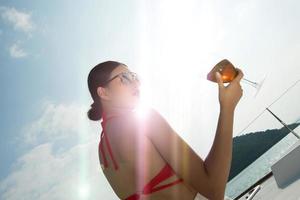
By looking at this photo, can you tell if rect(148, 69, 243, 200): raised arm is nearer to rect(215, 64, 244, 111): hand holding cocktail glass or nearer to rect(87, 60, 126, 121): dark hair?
rect(215, 64, 244, 111): hand holding cocktail glass

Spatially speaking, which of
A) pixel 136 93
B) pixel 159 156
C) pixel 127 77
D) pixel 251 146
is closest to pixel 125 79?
pixel 127 77

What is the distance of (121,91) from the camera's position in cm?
214

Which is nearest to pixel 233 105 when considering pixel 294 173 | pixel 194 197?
pixel 194 197

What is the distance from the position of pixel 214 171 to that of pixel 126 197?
638 mm

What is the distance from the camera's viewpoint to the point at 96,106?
7.59 feet

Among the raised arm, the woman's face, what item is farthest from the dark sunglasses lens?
the raised arm

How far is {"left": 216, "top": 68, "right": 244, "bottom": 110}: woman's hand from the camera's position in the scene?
1721 millimetres

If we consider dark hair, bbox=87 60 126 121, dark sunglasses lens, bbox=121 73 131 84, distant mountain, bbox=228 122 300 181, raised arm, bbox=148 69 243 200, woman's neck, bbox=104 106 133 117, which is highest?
distant mountain, bbox=228 122 300 181

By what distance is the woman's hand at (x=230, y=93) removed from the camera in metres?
1.72

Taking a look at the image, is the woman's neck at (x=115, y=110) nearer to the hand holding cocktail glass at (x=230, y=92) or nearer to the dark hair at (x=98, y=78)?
the dark hair at (x=98, y=78)

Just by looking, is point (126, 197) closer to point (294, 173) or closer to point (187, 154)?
point (187, 154)

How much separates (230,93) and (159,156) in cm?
50

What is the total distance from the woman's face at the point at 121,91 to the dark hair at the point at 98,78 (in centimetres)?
5

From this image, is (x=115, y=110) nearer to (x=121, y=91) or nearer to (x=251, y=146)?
(x=121, y=91)
